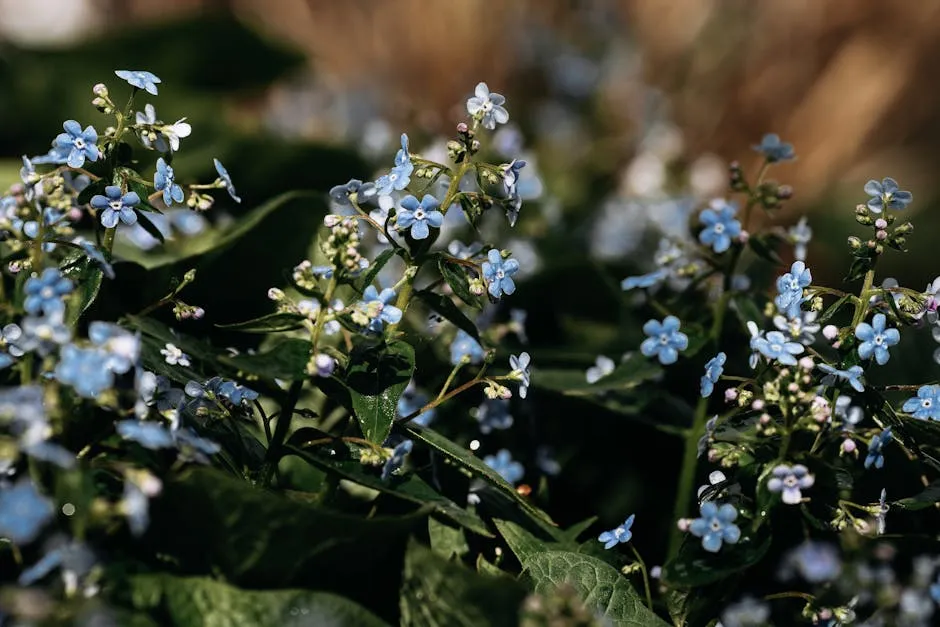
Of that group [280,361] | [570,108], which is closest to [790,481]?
[280,361]

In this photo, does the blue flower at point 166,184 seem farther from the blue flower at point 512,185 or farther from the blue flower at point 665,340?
the blue flower at point 665,340

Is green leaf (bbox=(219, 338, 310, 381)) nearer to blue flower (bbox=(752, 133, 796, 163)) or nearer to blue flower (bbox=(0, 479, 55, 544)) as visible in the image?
blue flower (bbox=(0, 479, 55, 544))

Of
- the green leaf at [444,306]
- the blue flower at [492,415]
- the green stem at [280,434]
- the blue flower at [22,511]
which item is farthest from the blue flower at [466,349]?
the blue flower at [22,511]

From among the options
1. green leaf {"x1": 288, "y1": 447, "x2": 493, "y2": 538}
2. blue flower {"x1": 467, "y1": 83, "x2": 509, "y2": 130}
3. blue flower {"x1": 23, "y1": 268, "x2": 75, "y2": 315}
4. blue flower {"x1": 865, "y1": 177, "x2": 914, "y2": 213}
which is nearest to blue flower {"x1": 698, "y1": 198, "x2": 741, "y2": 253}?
blue flower {"x1": 865, "y1": 177, "x2": 914, "y2": 213}

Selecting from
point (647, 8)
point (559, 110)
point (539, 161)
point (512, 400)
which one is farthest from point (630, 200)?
point (647, 8)

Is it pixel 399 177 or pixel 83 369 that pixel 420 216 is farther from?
pixel 83 369

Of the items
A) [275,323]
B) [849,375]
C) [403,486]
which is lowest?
[403,486]
